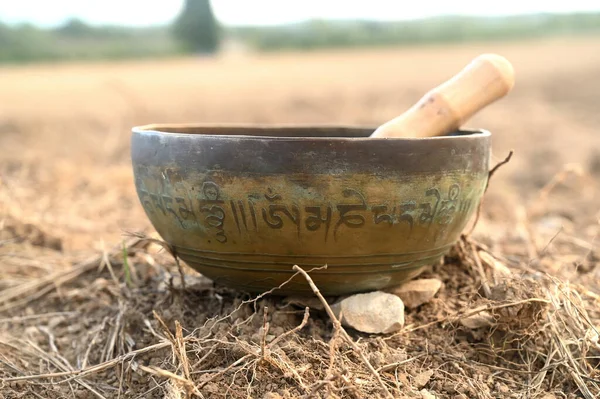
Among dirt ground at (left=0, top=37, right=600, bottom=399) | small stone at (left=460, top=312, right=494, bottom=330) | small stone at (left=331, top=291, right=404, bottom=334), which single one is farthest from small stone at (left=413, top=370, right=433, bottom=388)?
small stone at (left=460, top=312, right=494, bottom=330)

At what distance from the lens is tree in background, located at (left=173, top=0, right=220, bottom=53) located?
51.3 m

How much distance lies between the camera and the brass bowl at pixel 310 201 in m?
2.21

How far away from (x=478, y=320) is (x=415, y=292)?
0.81ft

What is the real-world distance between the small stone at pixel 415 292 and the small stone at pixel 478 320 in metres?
0.17

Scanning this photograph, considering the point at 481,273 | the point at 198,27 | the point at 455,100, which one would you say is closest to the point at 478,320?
the point at 481,273

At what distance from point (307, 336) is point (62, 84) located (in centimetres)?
1557

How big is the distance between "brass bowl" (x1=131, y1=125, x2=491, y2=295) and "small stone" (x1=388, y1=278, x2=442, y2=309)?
146mm

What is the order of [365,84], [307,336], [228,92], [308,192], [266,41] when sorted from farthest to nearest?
[266,41] < [365,84] < [228,92] < [307,336] < [308,192]

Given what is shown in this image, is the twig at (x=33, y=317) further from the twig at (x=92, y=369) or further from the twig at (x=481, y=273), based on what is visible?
the twig at (x=481, y=273)

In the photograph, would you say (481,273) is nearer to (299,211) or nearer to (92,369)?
(299,211)

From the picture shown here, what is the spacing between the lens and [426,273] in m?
2.91

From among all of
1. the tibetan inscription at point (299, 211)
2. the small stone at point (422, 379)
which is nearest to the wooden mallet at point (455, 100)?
the tibetan inscription at point (299, 211)

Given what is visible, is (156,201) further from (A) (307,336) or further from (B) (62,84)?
(B) (62,84)

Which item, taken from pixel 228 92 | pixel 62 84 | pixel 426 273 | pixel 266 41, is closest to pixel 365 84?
pixel 228 92
